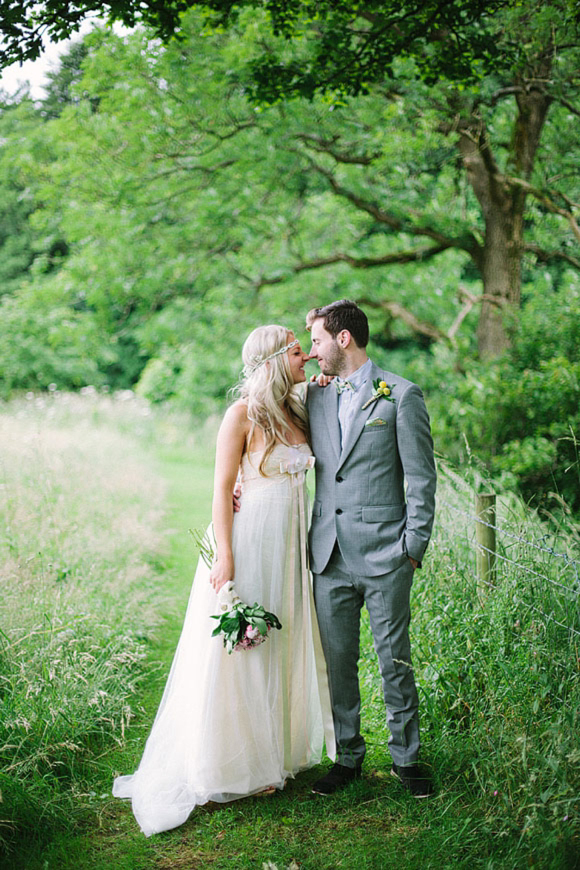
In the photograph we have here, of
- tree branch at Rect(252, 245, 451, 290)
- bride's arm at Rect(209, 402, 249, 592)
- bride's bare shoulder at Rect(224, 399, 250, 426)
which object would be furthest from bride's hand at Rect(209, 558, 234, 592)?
tree branch at Rect(252, 245, 451, 290)

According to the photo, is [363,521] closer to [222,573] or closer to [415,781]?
[222,573]

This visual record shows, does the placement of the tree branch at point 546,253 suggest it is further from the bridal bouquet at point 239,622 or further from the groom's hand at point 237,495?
the bridal bouquet at point 239,622

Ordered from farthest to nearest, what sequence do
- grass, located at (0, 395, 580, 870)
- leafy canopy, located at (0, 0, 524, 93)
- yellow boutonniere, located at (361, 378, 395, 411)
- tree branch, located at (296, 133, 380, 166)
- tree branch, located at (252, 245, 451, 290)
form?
tree branch, located at (252, 245, 451, 290) → tree branch, located at (296, 133, 380, 166) → leafy canopy, located at (0, 0, 524, 93) → yellow boutonniere, located at (361, 378, 395, 411) → grass, located at (0, 395, 580, 870)

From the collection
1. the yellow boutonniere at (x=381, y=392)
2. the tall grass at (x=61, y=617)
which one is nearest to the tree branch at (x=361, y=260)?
the tall grass at (x=61, y=617)

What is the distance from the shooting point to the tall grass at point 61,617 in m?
3.31

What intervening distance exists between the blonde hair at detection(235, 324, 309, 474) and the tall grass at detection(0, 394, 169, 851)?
5.18ft

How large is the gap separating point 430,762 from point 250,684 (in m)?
0.90

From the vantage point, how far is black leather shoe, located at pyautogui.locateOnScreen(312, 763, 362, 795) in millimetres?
3307

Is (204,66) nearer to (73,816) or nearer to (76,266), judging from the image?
(76,266)

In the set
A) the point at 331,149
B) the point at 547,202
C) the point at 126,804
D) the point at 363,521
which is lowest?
the point at 126,804

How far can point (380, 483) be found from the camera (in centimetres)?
325

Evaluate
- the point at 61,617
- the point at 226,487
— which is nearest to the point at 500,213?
the point at 226,487

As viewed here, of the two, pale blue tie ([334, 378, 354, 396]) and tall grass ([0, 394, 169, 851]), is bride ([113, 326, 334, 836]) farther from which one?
tall grass ([0, 394, 169, 851])

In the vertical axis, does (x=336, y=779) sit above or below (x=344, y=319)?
below
